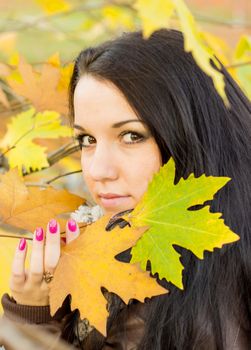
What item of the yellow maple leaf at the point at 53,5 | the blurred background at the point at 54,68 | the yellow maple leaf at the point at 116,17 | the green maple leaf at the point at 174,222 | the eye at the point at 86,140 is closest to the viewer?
the green maple leaf at the point at 174,222

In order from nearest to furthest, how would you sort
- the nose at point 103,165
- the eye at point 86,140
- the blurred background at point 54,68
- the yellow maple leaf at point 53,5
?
the nose at point 103,165, the eye at point 86,140, the blurred background at point 54,68, the yellow maple leaf at point 53,5

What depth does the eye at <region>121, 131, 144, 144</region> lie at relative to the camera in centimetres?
123

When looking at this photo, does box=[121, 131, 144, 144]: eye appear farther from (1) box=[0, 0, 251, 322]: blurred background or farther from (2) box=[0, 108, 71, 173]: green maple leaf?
(2) box=[0, 108, 71, 173]: green maple leaf

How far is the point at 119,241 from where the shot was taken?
1.02 meters

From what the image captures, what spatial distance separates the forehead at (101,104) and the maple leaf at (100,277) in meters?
0.26

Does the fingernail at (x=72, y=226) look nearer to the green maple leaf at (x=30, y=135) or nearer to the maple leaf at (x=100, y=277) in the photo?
the maple leaf at (x=100, y=277)

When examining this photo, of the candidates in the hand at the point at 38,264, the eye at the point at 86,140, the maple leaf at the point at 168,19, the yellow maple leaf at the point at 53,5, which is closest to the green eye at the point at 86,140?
the eye at the point at 86,140

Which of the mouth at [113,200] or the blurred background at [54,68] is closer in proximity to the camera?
the mouth at [113,200]

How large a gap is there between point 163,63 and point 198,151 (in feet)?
0.56

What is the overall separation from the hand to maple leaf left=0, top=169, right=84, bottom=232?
0.03m

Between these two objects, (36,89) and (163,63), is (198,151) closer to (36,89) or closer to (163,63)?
(163,63)

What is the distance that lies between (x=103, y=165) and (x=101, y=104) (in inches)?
4.3

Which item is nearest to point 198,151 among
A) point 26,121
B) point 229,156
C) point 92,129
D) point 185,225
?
point 229,156

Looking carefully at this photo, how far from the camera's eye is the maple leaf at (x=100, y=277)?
39.8 inches
